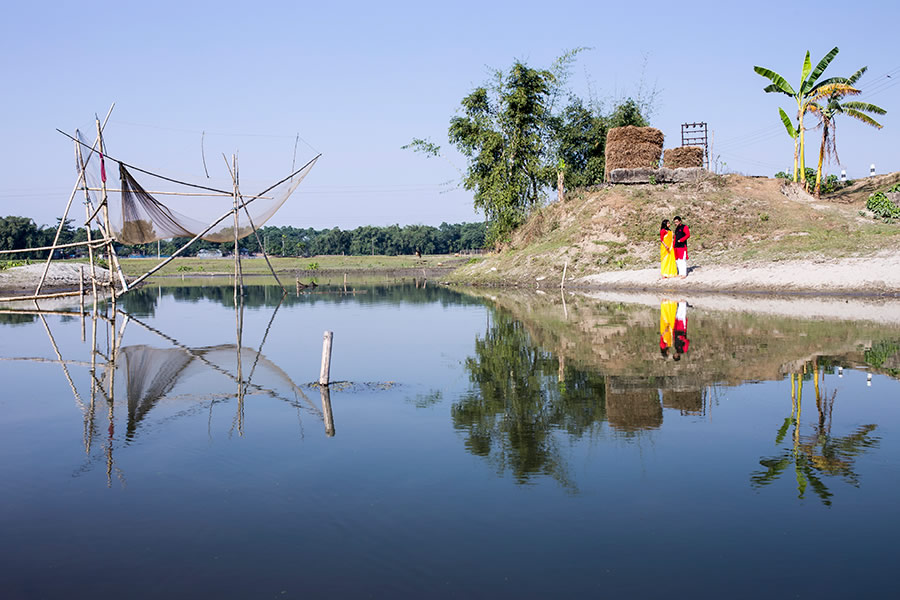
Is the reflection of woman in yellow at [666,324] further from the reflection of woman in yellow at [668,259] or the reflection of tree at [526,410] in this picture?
the reflection of woman in yellow at [668,259]

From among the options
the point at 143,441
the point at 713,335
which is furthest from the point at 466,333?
the point at 143,441

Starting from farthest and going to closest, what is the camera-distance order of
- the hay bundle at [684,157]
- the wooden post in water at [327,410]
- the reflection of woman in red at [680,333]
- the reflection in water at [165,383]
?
the hay bundle at [684,157]
the reflection of woman in red at [680,333]
the reflection in water at [165,383]
the wooden post in water at [327,410]

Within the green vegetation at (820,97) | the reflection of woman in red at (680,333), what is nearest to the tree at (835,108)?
the green vegetation at (820,97)

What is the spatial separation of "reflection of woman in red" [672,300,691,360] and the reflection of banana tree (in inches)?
207

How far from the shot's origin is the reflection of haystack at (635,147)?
4184cm

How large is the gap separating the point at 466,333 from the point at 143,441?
12015 mm

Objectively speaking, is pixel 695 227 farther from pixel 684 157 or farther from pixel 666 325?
pixel 666 325

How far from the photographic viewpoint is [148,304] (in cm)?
3572

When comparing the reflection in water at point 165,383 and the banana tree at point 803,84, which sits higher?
the banana tree at point 803,84

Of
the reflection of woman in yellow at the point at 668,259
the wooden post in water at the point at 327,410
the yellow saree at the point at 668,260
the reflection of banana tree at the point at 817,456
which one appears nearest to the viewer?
the reflection of banana tree at the point at 817,456

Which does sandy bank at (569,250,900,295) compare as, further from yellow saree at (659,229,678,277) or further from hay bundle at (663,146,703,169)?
hay bundle at (663,146,703,169)

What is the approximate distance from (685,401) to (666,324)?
31.6ft

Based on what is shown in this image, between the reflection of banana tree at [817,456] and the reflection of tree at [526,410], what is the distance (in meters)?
2.15

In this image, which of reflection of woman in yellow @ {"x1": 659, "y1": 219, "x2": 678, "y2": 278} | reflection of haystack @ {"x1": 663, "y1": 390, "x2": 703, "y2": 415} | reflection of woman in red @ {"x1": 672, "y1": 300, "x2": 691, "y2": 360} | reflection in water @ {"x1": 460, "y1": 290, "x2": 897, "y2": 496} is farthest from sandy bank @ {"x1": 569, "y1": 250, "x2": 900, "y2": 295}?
reflection of haystack @ {"x1": 663, "y1": 390, "x2": 703, "y2": 415}
